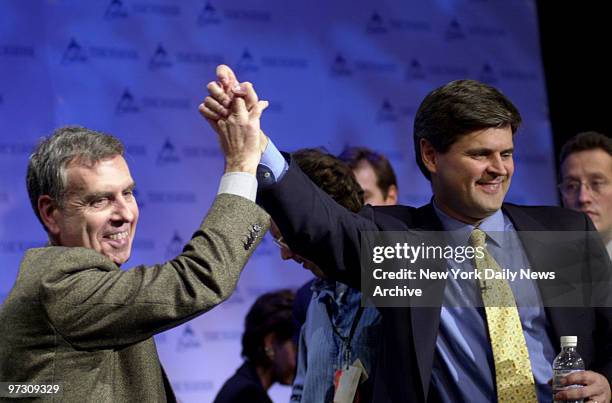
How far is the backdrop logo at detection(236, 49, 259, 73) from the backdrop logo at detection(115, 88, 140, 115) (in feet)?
2.48

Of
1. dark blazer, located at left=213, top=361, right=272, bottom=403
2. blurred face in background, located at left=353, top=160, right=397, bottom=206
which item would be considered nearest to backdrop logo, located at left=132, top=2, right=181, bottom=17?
blurred face in background, located at left=353, top=160, right=397, bottom=206

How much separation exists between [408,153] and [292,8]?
1.33 meters

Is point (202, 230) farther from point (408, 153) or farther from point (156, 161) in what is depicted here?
point (408, 153)

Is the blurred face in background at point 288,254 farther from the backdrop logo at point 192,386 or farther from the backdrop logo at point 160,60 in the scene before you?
the backdrop logo at point 160,60

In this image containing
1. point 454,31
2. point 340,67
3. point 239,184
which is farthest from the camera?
point 454,31

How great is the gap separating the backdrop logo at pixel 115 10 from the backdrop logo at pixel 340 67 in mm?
1508

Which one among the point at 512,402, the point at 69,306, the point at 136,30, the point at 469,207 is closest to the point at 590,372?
the point at 512,402

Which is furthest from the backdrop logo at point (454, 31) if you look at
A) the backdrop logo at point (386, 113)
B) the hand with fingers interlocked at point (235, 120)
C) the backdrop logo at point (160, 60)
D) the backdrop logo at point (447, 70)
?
the hand with fingers interlocked at point (235, 120)

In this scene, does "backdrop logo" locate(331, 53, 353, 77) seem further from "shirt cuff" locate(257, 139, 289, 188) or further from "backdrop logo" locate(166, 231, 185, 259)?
"shirt cuff" locate(257, 139, 289, 188)

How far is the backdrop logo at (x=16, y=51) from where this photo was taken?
6.09 meters

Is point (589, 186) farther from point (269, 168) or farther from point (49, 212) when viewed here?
point (49, 212)

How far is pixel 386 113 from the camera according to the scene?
695cm

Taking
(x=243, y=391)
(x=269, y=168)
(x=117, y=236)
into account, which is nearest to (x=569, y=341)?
(x=269, y=168)

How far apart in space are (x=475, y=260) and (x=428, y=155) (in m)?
0.39
